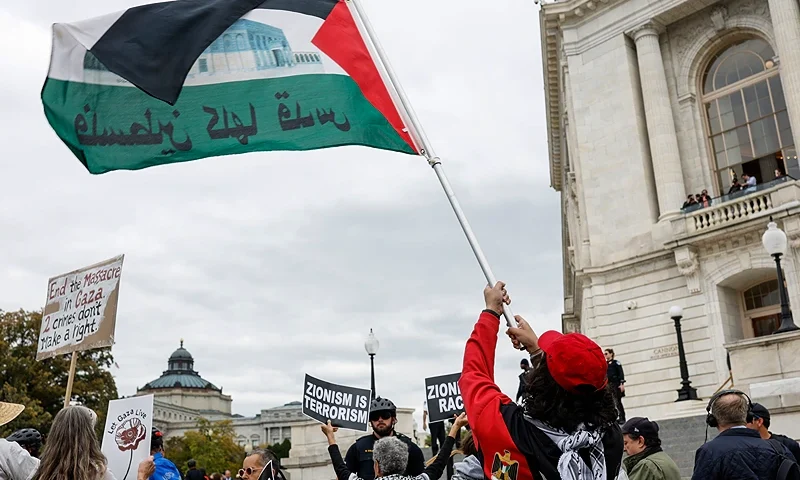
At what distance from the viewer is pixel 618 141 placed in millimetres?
29547

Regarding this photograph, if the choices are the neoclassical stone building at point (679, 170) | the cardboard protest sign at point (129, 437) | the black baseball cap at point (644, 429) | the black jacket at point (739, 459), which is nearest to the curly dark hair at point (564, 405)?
the black jacket at point (739, 459)

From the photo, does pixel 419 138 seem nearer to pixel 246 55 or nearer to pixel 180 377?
pixel 246 55

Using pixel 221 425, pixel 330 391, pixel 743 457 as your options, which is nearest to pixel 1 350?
pixel 330 391

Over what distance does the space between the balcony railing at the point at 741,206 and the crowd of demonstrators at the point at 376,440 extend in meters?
20.2

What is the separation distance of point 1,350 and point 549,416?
45.1m

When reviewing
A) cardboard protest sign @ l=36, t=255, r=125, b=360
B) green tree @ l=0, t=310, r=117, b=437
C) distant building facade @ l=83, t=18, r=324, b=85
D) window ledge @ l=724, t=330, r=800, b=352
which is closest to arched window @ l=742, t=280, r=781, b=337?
window ledge @ l=724, t=330, r=800, b=352

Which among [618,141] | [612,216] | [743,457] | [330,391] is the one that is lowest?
[743,457]

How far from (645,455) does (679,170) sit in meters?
24.1

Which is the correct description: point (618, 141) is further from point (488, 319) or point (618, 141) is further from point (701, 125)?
point (488, 319)

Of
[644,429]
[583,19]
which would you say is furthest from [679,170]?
[644,429]

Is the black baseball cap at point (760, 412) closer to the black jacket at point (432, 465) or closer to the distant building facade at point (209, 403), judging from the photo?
the black jacket at point (432, 465)

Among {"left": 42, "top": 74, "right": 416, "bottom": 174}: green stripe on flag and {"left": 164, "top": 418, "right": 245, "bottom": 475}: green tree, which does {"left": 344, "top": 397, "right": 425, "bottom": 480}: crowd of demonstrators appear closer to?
{"left": 42, "top": 74, "right": 416, "bottom": 174}: green stripe on flag

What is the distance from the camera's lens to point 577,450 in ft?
9.55

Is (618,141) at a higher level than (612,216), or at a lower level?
→ higher
